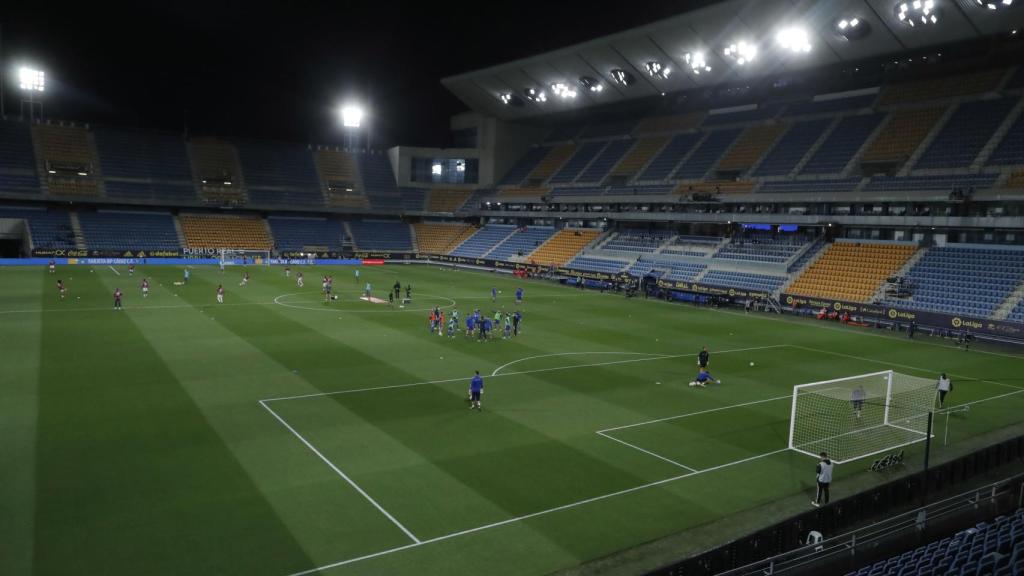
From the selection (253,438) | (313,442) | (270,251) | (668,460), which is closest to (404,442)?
(313,442)

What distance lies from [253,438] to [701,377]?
14999mm

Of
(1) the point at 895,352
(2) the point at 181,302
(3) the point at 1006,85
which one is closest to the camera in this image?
(1) the point at 895,352

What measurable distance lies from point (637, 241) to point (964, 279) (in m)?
28.3

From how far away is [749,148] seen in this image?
201ft

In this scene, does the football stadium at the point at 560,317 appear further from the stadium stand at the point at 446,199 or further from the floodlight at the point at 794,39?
the stadium stand at the point at 446,199

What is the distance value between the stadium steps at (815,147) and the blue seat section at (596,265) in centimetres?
1595

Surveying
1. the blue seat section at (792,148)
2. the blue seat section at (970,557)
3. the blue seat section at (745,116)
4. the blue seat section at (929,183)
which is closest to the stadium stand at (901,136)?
the blue seat section at (929,183)

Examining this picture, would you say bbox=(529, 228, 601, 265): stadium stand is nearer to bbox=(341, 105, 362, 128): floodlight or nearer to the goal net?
bbox=(341, 105, 362, 128): floodlight

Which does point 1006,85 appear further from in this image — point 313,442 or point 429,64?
point 313,442

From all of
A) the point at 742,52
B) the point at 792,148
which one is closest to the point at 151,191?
the point at 742,52

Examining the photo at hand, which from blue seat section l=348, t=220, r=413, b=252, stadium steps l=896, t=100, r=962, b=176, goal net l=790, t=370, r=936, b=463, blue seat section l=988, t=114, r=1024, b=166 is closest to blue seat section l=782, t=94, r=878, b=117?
stadium steps l=896, t=100, r=962, b=176

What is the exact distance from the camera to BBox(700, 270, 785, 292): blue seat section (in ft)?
155

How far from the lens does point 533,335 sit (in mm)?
33000

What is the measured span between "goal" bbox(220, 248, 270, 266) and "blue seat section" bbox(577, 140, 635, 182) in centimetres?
3547
